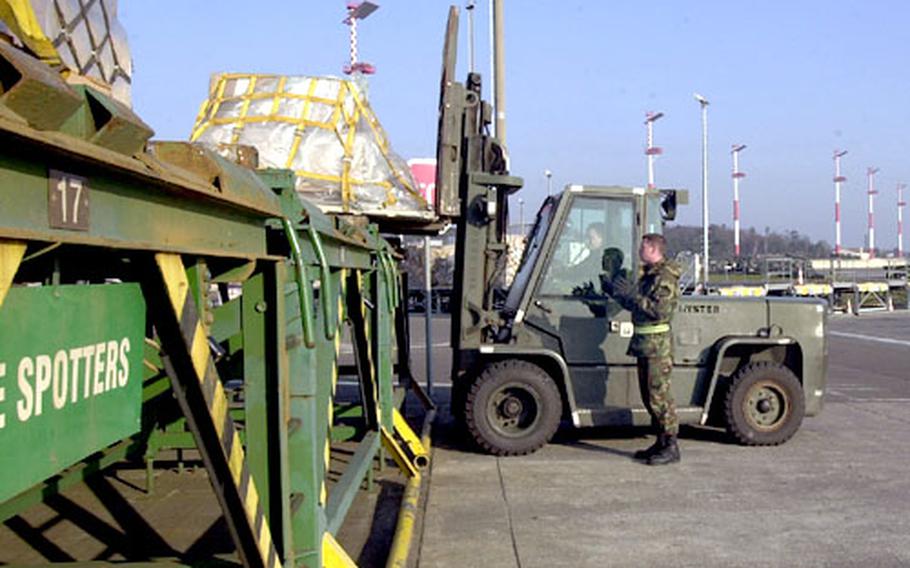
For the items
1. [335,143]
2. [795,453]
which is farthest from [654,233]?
[335,143]

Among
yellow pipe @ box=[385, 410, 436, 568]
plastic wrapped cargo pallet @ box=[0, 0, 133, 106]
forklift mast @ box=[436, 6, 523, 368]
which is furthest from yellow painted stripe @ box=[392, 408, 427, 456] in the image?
plastic wrapped cargo pallet @ box=[0, 0, 133, 106]

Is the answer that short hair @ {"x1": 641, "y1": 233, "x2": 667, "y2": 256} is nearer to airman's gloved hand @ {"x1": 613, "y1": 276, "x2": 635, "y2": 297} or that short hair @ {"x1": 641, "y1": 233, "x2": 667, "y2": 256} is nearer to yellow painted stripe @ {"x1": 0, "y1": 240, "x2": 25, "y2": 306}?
airman's gloved hand @ {"x1": 613, "y1": 276, "x2": 635, "y2": 297}

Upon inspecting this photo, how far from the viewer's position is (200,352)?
2564 millimetres

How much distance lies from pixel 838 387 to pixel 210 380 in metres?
12.2

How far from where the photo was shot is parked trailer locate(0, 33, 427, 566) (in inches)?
67.4

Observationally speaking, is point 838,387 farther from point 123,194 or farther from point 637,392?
point 123,194

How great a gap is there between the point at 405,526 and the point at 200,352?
308 cm

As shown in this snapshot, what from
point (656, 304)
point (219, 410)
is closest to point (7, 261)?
point (219, 410)

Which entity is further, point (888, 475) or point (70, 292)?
point (888, 475)

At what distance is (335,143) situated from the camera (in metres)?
7.30

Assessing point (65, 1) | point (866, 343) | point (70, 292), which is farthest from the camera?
point (866, 343)

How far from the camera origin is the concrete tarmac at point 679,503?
543 cm

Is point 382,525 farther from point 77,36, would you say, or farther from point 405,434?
point 77,36

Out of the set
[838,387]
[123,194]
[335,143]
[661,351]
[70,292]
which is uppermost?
[335,143]
